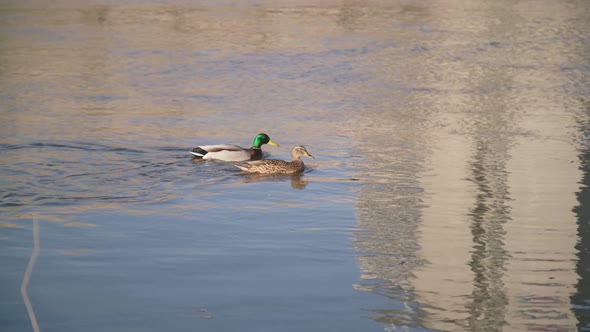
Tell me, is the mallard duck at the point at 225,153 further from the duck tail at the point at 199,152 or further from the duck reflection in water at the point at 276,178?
the duck reflection in water at the point at 276,178

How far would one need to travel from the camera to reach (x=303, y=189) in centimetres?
1035

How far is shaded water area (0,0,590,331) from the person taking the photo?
6.54 m

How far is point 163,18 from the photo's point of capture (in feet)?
97.9

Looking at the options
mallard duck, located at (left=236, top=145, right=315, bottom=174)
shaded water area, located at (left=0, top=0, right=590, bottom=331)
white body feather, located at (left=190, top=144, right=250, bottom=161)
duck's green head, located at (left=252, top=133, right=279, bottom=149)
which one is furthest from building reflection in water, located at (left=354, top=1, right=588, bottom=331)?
white body feather, located at (left=190, top=144, right=250, bottom=161)

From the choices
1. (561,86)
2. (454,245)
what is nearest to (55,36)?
(561,86)

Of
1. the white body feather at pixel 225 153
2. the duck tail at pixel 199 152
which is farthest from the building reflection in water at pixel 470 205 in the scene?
the duck tail at pixel 199 152

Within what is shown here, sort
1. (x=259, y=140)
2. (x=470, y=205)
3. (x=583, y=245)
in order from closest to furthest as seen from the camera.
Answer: (x=583, y=245) < (x=470, y=205) < (x=259, y=140)

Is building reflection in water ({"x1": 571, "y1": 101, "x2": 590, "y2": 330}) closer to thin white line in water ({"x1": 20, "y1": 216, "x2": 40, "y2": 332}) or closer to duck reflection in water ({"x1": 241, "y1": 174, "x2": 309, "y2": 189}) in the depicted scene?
duck reflection in water ({"x1": 241, "y1": 174, "x2": 309, "y2": 189})

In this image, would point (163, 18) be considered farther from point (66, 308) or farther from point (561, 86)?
point (66, 308)

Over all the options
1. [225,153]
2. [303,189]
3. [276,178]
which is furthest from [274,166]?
[303,189]

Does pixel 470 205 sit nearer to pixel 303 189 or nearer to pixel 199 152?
pixel 303 189

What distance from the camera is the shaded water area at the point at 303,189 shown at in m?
6.54

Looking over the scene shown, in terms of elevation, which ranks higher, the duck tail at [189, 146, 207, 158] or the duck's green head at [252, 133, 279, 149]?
the duck's green head at [252, 133, 279, 149]

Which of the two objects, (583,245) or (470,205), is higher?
(470,205)
